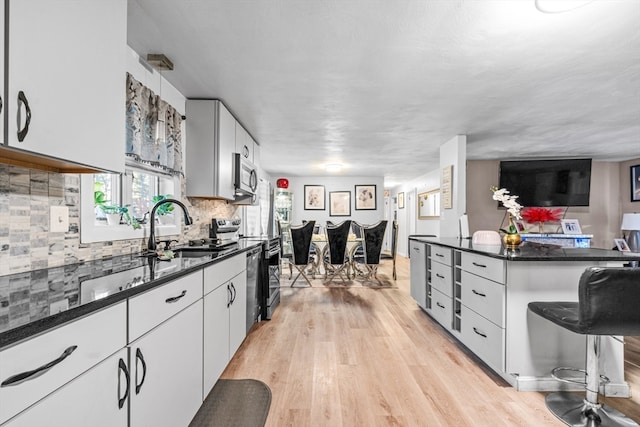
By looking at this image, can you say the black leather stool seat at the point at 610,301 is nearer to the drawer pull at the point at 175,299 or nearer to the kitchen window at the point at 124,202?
the drawer pull at the point at 175,299

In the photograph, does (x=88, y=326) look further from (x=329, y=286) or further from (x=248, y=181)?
(x=329, y=286)

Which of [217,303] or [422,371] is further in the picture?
[422,371]

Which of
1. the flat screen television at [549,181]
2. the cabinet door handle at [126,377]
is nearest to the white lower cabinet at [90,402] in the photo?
the cabinet door handle at [126,377]

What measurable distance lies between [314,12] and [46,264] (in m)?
1.81

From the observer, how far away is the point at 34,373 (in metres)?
0.68

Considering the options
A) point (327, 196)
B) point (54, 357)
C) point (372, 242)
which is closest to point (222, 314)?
point (54, 357)

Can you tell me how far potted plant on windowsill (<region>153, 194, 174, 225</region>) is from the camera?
2.51 m

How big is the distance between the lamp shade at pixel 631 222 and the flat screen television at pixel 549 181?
0.79 meters

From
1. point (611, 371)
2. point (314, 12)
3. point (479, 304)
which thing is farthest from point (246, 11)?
point (611, 371)

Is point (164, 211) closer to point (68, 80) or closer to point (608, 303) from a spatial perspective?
point (68, 80)

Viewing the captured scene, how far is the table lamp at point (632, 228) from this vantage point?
5.75 m

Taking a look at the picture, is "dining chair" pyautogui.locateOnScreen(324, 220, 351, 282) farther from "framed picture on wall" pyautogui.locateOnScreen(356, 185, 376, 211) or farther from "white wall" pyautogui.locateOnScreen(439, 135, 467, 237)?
"framed picture on wall" pyautogui.locateOnScreen(356, 185, 376, 211)

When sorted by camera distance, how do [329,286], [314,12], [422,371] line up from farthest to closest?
1. [329,286]
2. [422,371]
3. [314,12]

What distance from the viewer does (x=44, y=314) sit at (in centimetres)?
75
